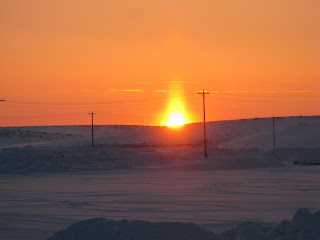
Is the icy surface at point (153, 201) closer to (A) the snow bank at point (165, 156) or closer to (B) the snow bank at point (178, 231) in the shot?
(B) the snow bank at point (178, 231)

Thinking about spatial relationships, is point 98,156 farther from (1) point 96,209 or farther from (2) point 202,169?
(1) point 96,209

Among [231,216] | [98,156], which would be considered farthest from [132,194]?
[98,156]

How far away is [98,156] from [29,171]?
9631 millimetres

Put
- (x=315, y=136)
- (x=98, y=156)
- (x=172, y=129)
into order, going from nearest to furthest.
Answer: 1. (x=98, y=156)
2. (x=315, y=136)
3. (x=172, y=129)

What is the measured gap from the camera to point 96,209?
16.8 metres

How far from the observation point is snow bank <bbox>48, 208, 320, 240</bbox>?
9953 mm

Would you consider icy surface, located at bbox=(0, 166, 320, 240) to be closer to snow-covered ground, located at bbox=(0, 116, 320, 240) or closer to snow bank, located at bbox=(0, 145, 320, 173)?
snow-covered ground, located at bbox=(0, 116, 320, 240)

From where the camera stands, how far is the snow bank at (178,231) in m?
9.95

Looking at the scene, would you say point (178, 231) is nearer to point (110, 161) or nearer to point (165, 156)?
point (110, 161)

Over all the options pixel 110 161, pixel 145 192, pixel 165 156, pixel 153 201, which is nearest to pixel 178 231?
pixel 153 201

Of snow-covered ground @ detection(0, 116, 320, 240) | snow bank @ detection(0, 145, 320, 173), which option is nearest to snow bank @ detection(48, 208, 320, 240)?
snow-covered ground @ detection(0, 116, 320, 240)

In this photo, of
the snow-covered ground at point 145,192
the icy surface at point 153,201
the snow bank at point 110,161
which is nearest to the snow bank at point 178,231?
the snow-covered ground at point 145,192

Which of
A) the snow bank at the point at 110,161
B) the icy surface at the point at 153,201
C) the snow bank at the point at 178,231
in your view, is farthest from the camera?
the snow bank at the point at 110,161

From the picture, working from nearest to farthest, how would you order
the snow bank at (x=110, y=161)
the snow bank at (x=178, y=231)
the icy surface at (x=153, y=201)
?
the snow bank at (x=178, y=231), the icy surface at (x=153, y=201), the snow bank at (x=110, y=161)
